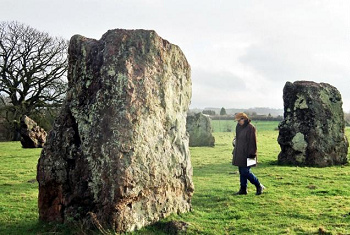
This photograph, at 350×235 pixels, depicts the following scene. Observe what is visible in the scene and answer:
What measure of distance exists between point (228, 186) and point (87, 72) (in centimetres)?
633

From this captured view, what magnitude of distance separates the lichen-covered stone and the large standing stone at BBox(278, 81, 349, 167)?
9677 mm

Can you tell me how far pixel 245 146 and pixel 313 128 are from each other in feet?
23.4

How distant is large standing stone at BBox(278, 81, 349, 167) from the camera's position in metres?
16.0

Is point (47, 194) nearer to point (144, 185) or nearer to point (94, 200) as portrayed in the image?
point (94, 200)

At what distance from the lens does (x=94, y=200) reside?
696cm

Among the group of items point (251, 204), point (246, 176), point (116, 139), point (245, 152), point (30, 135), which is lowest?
point (251, 204)

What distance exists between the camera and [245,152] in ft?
33.4

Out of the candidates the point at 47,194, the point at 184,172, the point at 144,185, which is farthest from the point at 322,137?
the point at 47,194

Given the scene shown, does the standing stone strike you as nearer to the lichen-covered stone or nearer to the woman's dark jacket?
the lichen-covered stone

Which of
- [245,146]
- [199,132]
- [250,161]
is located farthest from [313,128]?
[199,132]

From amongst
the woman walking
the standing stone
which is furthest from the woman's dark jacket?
the standing stone

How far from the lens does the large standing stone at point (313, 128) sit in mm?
16031

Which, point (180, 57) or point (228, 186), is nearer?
point (180, 57)

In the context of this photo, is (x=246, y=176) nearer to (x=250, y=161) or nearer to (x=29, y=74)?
(x=250, y=161)
